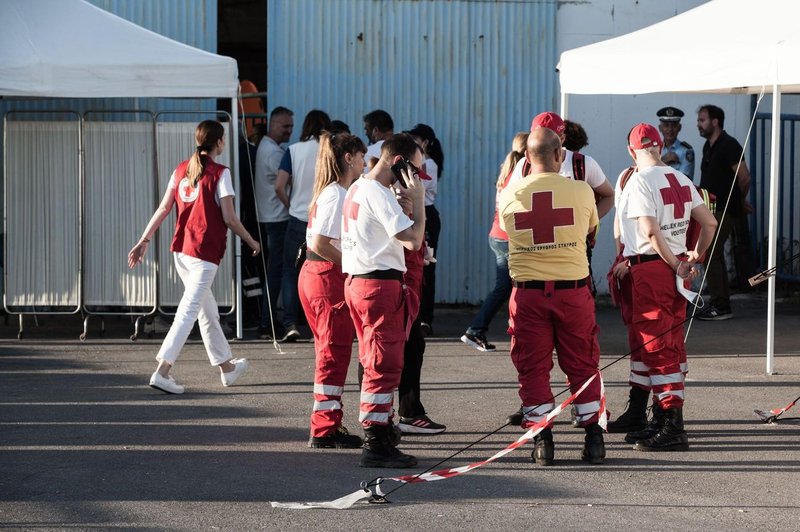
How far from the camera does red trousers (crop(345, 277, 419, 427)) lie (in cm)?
689

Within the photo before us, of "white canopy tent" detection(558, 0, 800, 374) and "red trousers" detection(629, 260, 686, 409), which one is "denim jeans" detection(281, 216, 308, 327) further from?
"red trousers" detection(629, 260, 686, 409)

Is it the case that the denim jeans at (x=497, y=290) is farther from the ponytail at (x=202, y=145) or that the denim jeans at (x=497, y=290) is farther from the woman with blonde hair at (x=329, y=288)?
the woman with blonde hair at (x=329, y=288)

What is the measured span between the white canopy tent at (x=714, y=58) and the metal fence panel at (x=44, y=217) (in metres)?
4.70

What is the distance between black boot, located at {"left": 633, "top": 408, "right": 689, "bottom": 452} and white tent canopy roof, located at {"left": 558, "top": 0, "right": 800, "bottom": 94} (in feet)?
9.42

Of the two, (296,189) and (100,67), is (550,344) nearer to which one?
(296,189)

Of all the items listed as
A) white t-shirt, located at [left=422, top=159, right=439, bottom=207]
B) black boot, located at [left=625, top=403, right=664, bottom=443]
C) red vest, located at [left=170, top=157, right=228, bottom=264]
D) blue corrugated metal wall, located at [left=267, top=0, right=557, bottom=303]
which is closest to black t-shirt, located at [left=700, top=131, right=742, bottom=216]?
blue corrugated metal wall, located at [left=267, top=0, right=557, bottom=303]


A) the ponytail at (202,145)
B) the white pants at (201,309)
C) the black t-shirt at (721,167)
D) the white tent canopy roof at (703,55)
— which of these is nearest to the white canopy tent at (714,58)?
the white tent canopy roof at (703,55)

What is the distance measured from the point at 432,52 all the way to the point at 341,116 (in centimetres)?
120

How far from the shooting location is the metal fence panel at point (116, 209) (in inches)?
471

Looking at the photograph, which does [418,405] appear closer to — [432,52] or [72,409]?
[72,409]

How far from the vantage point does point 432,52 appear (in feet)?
46.0

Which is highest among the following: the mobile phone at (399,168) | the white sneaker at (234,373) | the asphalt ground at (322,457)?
the mobile phone at (399,168)

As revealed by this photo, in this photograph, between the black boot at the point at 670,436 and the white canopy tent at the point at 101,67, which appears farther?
the white canopy tent at the point at 101,67

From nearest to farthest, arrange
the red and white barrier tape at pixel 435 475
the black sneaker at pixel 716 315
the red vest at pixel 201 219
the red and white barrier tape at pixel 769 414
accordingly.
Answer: the red and white barrier tape at pixel 435 475 → the red and white barrier tape at pixel 769 414 → the red vest at pixel 201 219 → the black sneaker at pixel 716 315
